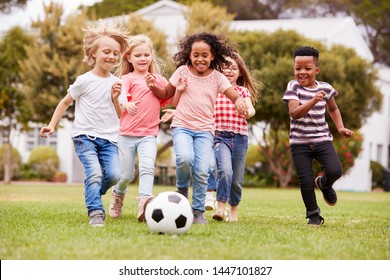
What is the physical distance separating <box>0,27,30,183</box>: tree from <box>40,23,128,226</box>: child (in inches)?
816

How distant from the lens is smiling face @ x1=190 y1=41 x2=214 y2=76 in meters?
7.75

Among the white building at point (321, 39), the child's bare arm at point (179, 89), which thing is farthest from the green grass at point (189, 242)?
the white building at point (321, 39)

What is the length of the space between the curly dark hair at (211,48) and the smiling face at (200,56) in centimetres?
6

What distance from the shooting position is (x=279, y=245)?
5801 mm

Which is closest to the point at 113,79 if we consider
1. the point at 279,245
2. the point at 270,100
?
the point at 279,245

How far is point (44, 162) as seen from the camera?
33.2m

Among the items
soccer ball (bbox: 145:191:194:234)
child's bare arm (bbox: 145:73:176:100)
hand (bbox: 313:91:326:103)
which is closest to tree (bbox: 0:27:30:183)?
child's bare arm (bbox: 145:73:176:100)

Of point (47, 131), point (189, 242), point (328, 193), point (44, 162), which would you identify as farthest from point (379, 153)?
point (189, 242)

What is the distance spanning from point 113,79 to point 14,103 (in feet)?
72.3

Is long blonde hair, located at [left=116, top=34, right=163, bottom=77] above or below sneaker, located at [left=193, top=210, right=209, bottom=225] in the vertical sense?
above

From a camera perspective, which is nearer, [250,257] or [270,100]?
[250,257]

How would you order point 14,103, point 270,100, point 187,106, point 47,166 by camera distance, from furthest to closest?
point 47,166 → point 14,103 → point 270,100 → point 187,106

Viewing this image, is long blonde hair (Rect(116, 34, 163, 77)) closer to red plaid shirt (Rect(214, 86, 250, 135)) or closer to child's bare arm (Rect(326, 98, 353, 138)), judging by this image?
red plaid shirt (Rect(214, 86, 250, 135))
